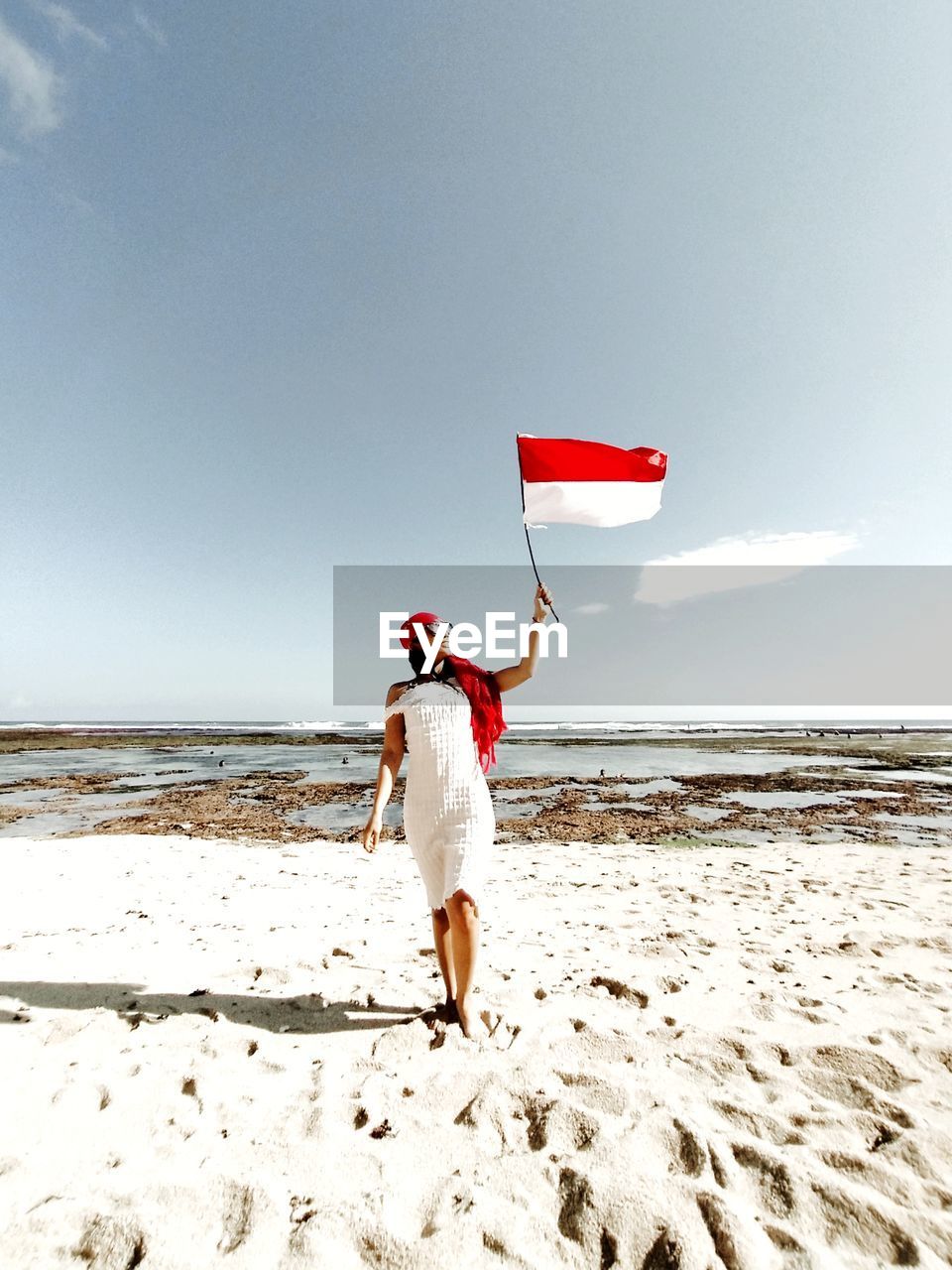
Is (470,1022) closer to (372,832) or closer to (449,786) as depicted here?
(372,832)

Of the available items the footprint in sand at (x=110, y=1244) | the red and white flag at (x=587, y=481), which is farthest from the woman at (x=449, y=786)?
the red and white flag at (x=587, y=481)

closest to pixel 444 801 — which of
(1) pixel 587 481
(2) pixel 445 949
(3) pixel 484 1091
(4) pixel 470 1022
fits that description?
(2) pixel 445 949

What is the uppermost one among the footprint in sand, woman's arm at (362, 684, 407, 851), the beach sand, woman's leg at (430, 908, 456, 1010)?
woman's arm at (362, 684, 407, 851)

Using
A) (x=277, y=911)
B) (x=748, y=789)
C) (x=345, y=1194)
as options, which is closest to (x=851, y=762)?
(x=748, y=789)

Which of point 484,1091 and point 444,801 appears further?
point 444,801

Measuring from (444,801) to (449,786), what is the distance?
0.09 meters

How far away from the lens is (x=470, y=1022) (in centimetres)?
341

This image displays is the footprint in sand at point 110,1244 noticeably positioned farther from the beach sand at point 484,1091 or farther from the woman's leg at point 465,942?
the woman's leg at point 465,942

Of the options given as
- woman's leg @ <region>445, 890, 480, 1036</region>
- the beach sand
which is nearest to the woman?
woman's leg @ <region>445, 890, 480, 1036</region>

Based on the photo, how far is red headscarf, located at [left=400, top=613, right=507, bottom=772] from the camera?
3.83m

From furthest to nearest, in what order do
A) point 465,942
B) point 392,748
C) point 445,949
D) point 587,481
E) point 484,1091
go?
point 587,481
point 392,748
point 445,949
point 465,942
point 484,1091

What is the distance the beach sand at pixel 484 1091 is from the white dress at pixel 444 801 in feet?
3.02

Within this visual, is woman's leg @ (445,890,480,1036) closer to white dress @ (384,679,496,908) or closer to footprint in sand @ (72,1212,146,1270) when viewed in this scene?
white dress @ (384,679,496,908)

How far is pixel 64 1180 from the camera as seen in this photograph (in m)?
2.29
